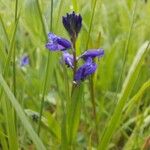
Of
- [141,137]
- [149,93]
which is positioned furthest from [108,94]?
[141,137]

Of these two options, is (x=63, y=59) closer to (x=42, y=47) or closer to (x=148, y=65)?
(x=42, y=47)

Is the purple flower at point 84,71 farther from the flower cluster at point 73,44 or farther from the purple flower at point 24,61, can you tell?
the purple flower at point 24,61

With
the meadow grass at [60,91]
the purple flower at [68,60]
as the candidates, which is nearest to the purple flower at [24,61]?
the meadow grass at [60,91]

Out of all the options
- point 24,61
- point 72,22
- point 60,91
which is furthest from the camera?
point 24,61

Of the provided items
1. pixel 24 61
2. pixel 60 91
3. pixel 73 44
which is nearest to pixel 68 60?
pixel 73 44

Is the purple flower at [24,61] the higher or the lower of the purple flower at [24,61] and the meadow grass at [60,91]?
the higher

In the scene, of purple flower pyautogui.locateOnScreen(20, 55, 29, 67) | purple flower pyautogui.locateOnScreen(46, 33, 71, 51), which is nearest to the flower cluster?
purple flower pyautogui.locateOnScreen(46, 33, 71, 51)

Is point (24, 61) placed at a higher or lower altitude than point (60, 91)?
higher

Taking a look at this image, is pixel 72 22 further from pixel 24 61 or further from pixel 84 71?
pixel 24 61

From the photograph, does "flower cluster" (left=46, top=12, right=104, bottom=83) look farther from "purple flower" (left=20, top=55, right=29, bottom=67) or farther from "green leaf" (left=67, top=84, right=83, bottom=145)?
"purple flower" (left=20, top=55, right=29, bottom=67)
